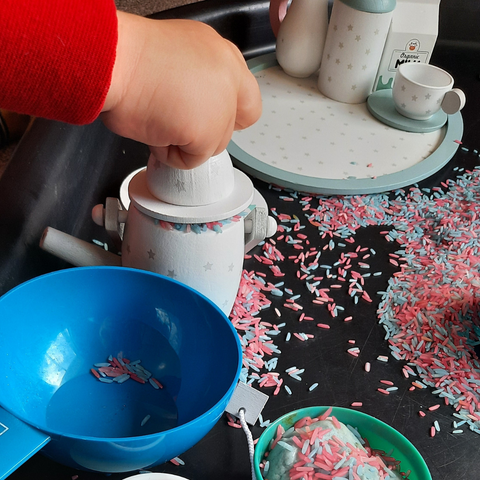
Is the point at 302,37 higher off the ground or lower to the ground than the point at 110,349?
higher

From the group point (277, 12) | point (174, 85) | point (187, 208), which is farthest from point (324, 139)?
point (174, 85)

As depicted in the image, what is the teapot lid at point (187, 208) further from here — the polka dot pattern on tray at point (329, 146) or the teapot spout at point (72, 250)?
the polka dot pattern on tray at point (329, 146)

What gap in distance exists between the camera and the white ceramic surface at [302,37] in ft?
3.06

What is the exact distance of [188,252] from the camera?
0.52m

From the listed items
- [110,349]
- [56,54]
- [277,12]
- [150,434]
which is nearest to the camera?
[56,54]

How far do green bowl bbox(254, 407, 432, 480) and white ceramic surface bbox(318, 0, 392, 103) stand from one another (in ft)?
2.15

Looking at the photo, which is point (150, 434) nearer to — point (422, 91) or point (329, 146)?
point (329, 146)

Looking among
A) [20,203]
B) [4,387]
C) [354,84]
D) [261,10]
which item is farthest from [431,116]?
[4,387]

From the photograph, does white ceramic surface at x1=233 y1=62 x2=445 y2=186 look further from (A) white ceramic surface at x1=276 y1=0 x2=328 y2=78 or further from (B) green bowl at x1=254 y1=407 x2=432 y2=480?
(B) green bowl at x1=254 y1=407 x2=432 y2=480

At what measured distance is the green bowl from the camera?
44cm

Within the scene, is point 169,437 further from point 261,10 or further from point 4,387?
point 261,10

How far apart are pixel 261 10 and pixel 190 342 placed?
0.77 meters

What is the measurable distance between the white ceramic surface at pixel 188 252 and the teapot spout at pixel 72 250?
3cm

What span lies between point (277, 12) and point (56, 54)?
80cm
